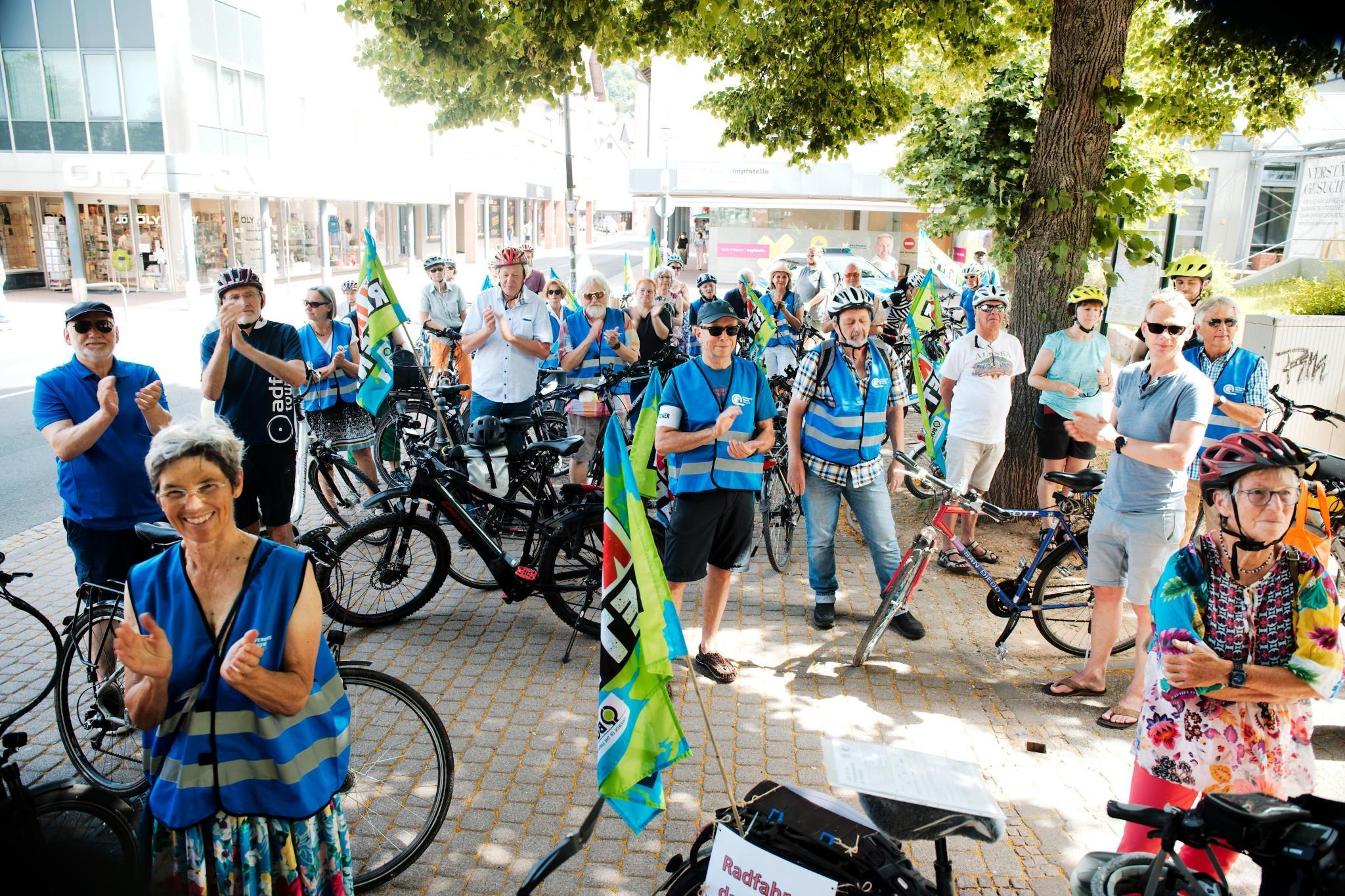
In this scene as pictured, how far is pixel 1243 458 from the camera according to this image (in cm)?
279

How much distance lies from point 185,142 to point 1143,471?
94.7 ft

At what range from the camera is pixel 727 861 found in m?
2.31

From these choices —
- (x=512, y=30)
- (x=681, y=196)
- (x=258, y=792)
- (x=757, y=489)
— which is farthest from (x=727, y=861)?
(x=681, y=196)

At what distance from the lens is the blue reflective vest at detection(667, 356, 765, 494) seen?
486 cm

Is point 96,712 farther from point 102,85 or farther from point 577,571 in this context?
point 102,85

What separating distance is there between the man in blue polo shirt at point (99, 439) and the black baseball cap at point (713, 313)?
2656 mm

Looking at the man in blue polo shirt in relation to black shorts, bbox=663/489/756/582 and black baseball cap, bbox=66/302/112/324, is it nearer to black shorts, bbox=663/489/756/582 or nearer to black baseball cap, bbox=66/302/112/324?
black baseball cap, bbox=66/302/112/324

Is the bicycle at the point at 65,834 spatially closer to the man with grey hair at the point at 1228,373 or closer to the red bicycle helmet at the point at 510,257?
the red bicycle helmet at the point at 510,257

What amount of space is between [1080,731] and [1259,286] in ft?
65.9

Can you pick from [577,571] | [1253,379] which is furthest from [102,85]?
[1253,379]

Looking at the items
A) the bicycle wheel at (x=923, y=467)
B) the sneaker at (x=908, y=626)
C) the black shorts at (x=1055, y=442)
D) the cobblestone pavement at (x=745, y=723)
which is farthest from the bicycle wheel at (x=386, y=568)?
the black shorts at (x=1055, y=442)

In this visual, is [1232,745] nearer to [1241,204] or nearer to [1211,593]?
[1211,593]

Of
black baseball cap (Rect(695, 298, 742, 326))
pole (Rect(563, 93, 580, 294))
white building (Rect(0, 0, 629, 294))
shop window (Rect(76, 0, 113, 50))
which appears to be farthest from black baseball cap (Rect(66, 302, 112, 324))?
shop window (Rect(76, 0, 113, 50))

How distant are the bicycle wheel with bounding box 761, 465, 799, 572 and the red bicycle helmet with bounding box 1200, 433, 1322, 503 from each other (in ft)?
13.8
